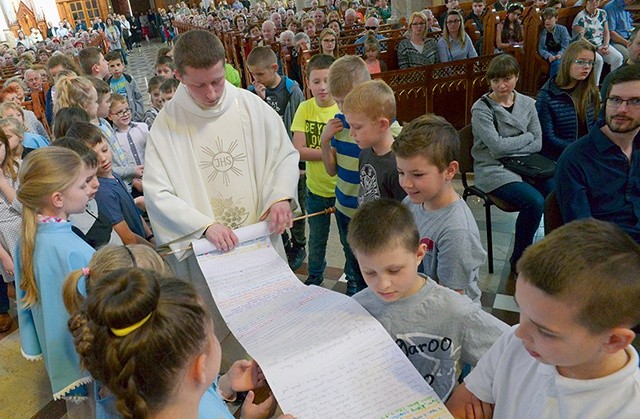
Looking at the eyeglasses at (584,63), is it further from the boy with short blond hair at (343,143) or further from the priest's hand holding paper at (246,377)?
the priest's hand holding paper at (246,377)

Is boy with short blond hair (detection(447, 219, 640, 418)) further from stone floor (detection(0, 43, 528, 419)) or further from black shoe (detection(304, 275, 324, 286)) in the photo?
black shoe (detection(304, 275, 324, 286))

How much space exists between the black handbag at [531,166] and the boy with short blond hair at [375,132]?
1.43 m

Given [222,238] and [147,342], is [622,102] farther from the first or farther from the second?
[147,342]

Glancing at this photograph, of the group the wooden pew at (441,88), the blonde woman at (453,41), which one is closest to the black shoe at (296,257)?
the wooden pew at (441,88)

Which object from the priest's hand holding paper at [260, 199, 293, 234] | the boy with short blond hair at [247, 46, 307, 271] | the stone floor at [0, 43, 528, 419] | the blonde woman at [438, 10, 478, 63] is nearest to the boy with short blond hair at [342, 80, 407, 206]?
the priest's hand holding paper at [260, 199, 293, 234]

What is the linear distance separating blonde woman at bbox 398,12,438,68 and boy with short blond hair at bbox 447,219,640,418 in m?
5.80

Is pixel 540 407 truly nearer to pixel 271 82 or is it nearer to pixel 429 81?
pixel 271 82

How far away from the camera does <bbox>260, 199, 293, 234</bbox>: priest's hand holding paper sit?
2.08 metres

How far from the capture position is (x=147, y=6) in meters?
32.2

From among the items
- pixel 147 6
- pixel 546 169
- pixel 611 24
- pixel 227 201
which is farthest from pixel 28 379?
pixel 147 6

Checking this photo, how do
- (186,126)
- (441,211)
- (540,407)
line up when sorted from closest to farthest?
(540,407)
(441,211)
(186,126)

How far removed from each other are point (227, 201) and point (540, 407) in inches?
66.9

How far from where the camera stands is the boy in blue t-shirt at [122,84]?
5.91 meters

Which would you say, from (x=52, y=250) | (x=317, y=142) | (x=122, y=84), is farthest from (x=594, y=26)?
(x=52, y=250)
